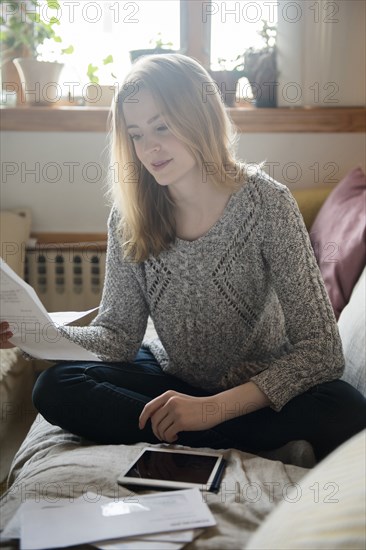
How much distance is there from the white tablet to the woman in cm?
8

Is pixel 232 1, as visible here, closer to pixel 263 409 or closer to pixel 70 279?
pixel 70 279

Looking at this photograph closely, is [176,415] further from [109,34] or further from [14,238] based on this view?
[109,34]

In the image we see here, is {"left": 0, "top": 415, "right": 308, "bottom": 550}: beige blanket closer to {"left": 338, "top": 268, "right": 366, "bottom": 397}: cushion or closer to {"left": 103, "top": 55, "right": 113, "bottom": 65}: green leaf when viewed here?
{"left": 338, "top": 268, "right": 366, "bottom": 397}: cushion

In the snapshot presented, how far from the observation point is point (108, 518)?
3.18 feet

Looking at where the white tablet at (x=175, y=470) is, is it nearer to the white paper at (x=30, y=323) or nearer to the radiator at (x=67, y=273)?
the white paper at (x=30, y=323)

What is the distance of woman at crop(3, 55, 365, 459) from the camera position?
4.37 feet

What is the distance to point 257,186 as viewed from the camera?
4.81 feet

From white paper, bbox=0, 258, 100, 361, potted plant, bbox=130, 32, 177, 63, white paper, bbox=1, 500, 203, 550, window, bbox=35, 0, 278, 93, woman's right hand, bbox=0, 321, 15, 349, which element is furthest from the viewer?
window, bbox=35, 0, 278, 93

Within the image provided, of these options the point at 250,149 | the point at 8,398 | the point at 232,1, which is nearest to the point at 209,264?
the point at 8,398

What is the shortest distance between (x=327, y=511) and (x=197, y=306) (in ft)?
3.02

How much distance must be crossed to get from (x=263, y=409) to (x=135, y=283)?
1.27 ft

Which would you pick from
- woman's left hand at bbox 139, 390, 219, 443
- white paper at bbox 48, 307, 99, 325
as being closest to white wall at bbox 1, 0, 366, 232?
white paper at bbox 48, 307, 99, 325

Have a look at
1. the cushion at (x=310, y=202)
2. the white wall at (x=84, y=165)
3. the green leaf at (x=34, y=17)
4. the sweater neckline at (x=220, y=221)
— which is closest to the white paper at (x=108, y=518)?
the sweater neckline at (x=220, y=221)

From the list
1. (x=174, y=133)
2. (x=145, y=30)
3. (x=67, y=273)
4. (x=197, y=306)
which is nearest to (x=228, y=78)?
(x=145, y=30)
